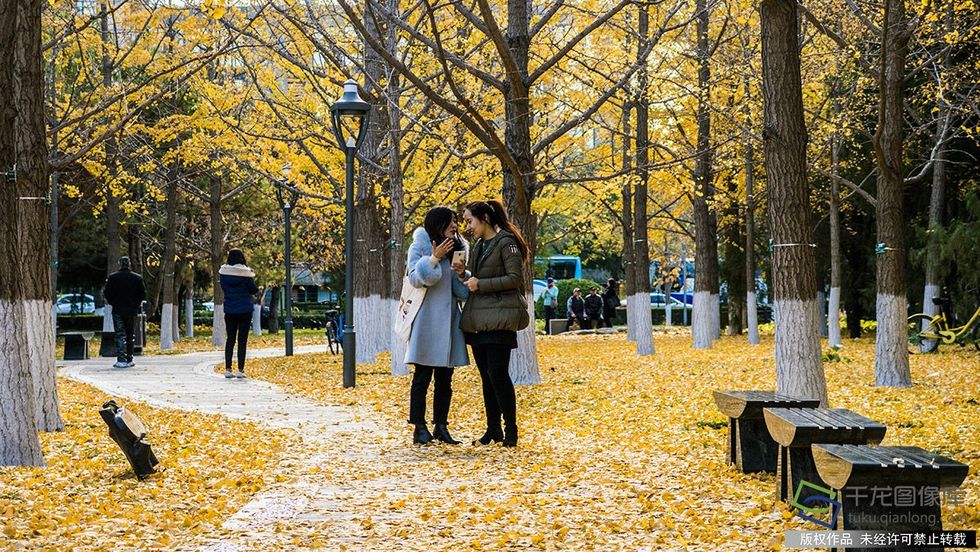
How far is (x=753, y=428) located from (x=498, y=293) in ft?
7.75

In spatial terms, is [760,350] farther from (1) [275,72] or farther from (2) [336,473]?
(2) [336,473]

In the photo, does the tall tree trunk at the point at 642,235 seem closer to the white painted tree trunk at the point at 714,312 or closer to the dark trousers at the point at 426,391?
the white painted tree trunk at the point at 714,312

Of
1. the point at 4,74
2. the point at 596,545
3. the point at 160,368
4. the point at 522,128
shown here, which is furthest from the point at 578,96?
the point at 596,545

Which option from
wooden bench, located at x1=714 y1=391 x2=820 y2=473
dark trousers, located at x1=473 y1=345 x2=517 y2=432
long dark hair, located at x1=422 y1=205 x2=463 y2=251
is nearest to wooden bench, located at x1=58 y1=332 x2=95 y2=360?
long dark hair, located at x1=422 y1=205 x2=463 y2=251

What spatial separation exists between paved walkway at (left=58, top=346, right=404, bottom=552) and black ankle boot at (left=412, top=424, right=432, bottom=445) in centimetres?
30

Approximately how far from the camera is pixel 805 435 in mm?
6047

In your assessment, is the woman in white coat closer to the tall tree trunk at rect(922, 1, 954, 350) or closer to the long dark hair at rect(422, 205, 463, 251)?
the long dark hair at rect(422, 205, 463, 251)

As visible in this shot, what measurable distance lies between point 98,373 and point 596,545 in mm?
15567

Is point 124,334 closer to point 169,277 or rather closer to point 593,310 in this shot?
point 169,277

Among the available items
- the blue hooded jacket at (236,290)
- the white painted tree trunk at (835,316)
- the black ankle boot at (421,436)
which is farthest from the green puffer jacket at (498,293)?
the white painted tree trunk at (835,316)

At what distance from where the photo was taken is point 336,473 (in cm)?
812

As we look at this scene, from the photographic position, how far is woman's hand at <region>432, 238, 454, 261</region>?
355 inches

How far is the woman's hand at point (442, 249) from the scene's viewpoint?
9.01 m

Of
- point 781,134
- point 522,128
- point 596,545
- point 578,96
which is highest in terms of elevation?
point 578,96
